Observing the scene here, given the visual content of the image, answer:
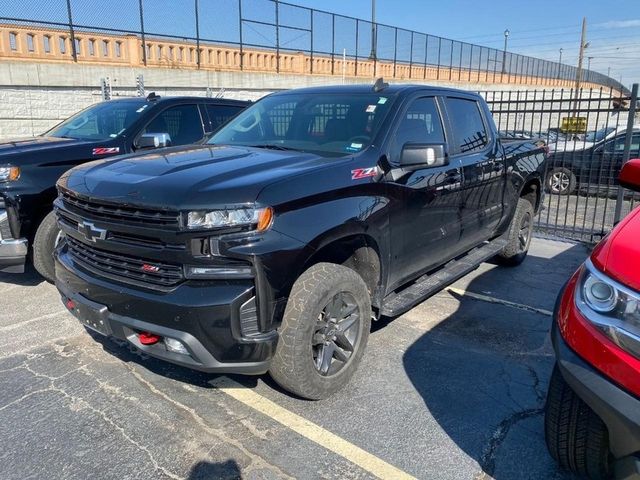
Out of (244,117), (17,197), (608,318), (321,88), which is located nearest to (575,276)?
(608,318)

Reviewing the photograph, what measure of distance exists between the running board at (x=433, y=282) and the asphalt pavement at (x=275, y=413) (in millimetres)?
427

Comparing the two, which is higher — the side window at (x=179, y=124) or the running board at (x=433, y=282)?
the side window at (x=179, y=124)

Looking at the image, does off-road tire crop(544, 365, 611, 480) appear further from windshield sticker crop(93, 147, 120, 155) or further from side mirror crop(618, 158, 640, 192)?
windshield sticker crop(93, 147, 120, 155)

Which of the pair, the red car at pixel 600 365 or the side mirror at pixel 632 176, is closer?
the red car at pixel 600 365

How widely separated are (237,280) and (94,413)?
134cm

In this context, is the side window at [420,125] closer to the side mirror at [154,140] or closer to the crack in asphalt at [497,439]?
the crack in asphalt at [497,439]

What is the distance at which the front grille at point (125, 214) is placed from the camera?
8.49 feet

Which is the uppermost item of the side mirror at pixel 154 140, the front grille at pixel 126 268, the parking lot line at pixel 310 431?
the side mirror at pixel 154 140

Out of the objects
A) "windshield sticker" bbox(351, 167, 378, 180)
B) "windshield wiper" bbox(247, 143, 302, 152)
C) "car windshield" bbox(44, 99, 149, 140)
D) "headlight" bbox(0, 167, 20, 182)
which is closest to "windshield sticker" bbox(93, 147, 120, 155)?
"car windshield" bbox(44, 99, 149, 140)

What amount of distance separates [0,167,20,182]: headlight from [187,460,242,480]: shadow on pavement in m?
3.40

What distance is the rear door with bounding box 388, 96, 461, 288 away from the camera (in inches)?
141

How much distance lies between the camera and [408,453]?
2.73 meters

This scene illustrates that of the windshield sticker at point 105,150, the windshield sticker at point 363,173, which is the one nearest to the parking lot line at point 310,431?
the windshield sticker at point 363,173

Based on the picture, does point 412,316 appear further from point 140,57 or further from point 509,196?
point 140,57
